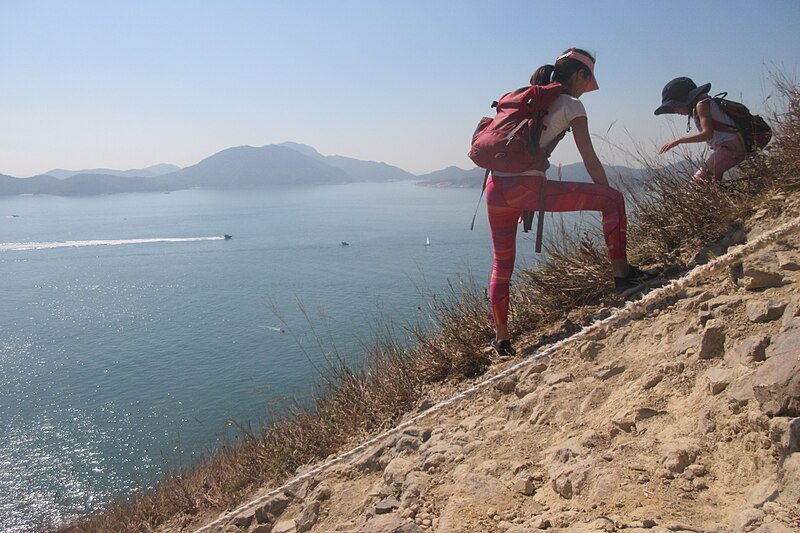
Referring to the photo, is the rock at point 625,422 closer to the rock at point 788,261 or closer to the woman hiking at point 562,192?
the rock at point 788,261

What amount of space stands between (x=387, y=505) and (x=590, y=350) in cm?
149

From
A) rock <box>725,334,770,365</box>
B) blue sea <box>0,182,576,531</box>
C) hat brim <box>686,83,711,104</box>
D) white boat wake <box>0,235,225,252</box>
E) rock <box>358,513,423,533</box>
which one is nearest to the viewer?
rock <box>725,334,770,365</box>

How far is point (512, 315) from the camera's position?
179 inches

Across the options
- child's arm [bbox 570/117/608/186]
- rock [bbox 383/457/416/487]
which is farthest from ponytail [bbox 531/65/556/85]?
rock [bbox 383/457/416/487]

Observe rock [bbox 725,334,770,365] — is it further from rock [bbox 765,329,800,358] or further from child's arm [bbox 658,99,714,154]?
child's arm [bbox 658,99,714,154]

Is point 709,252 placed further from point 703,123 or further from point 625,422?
point 625,422

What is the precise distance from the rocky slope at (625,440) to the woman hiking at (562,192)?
21.9 inches

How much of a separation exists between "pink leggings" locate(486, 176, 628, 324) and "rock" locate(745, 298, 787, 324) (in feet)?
3.89

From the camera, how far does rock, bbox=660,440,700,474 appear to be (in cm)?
201

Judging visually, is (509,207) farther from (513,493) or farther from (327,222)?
(327,222)

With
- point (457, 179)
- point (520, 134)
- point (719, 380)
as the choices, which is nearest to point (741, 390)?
point (719, 380)

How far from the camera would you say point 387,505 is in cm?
287

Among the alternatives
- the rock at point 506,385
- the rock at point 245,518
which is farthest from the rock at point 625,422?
the rock at point 245,518

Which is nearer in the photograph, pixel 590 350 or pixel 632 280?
pixel 590 350
